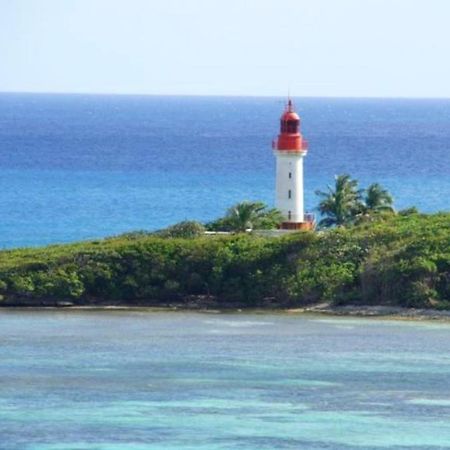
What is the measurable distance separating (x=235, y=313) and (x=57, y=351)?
9263 mm

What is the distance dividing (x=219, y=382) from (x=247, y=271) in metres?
14.2

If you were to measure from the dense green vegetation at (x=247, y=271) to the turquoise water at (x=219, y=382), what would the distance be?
171 centimetres

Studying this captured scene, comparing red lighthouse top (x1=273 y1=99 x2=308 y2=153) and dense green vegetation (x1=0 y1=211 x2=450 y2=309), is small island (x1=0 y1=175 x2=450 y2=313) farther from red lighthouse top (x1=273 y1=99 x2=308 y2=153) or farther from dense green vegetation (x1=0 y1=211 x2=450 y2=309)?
red lighthouse top (x1=273 y1=99 x2=308 y2=153)

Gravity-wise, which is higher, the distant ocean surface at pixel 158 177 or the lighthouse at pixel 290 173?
A: the lighthouse at pixel 290 173

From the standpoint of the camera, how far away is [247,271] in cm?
6088

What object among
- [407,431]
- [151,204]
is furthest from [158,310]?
[151,204]

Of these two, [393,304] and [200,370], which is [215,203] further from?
[200,370]

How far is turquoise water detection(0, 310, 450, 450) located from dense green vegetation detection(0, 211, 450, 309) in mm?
1708

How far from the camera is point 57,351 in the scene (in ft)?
168

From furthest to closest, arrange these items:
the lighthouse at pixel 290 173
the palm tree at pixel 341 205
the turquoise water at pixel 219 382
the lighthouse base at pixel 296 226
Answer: the palm tree at pixel 341 205, the lighthouse at pixel 290 173, the lighthouse base at pixel 296 226, the turquoise water at pixel 219 382

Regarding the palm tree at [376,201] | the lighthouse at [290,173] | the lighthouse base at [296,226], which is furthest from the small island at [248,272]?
the palm tree at [376,201]

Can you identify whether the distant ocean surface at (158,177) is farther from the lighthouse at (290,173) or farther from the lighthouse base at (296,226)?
the lighthouse base at (296,226)

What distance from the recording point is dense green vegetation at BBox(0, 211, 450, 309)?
59.7 meters

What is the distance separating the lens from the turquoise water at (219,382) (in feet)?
134
